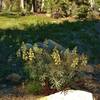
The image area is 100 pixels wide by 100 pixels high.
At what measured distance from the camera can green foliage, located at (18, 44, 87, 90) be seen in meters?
8.69

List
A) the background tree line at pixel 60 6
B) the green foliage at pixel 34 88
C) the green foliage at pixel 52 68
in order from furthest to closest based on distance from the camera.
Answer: the background tree line at pixel 60 6 < the green foliage at pixel 34 88 < the green foliage at pixel 52 68

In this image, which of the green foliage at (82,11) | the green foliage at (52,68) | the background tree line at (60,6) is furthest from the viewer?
the background tree line at (60,6)

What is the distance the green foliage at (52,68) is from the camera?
8688 millimetres

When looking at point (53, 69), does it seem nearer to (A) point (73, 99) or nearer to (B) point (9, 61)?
(A) point (73, 99)

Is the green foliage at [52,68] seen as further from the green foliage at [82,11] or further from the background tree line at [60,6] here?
the background tree line at [60,6]

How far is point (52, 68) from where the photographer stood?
8.82m

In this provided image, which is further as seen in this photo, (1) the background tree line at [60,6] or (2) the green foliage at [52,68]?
(1) the background tree line at [60,6]

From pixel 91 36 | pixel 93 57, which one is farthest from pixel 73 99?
pixel 91 36

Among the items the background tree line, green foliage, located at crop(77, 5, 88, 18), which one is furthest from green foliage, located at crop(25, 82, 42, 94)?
the background tree line

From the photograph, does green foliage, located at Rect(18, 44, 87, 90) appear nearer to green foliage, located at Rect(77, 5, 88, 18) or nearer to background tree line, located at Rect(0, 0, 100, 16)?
green foliage, located at Rect(77, 5, 88, 18)

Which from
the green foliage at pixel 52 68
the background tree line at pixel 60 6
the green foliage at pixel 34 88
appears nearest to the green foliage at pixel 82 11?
the background tree line at pixel 60 6

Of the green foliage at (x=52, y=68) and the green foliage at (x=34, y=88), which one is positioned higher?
the green foliage at (x=52, y=68)

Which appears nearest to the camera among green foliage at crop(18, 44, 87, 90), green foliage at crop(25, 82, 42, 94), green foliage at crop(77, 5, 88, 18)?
green foliage at crop(18, 44, 87, 90)

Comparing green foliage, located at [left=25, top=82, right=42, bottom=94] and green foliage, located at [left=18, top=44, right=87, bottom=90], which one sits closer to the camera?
green foliage, located at [left=18, top=44, right=87, bottom=90]
